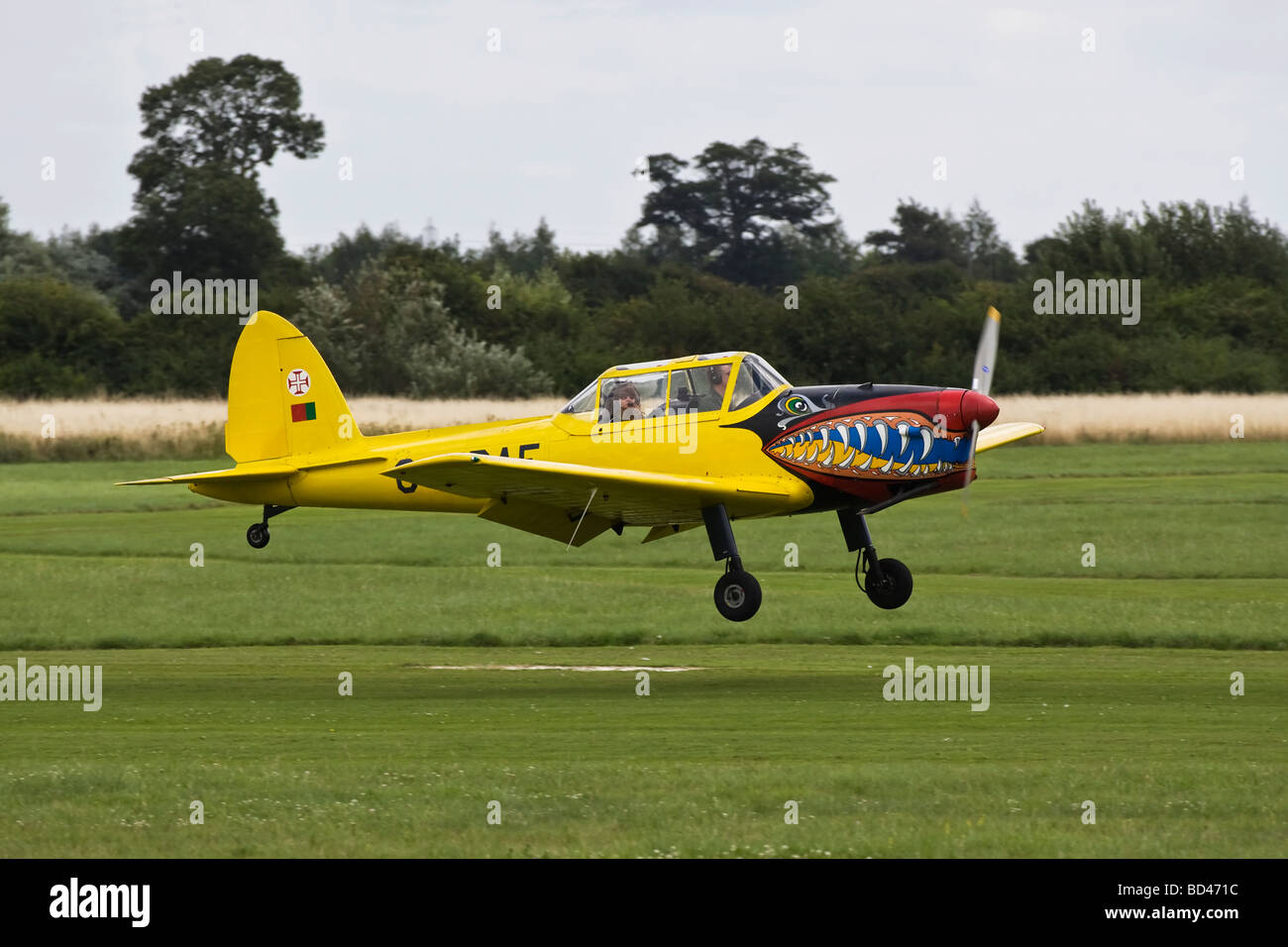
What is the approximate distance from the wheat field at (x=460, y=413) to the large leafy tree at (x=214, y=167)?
1003 inches

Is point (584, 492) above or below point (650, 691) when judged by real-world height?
above

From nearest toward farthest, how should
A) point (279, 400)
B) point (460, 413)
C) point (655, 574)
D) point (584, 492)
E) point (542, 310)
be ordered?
1. point (584, 492)
2. point (279, 400)
3. point (655, 574)
4. point (460, 413)
5. point (542, 310)

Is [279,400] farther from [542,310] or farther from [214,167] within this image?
[214,167]

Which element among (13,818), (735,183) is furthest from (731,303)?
(13,818)

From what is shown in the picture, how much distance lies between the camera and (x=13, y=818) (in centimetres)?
1034

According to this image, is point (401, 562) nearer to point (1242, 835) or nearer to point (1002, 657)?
point (1002, 657)

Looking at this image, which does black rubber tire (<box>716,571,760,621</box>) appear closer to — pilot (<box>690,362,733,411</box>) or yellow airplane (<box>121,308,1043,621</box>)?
yellow airplane (<box>121,308,1043,621</box>)

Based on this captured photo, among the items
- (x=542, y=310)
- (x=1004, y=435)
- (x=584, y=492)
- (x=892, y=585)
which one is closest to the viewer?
(x=584, y=492)

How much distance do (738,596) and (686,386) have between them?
7.09 ft

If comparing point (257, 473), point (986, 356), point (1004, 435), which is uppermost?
point (986, 356)

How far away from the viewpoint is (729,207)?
3361 inches

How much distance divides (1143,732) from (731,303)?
41617 millimetres

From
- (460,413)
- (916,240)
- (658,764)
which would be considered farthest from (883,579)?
(916,240)

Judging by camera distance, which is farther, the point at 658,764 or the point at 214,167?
the point at 214,167
